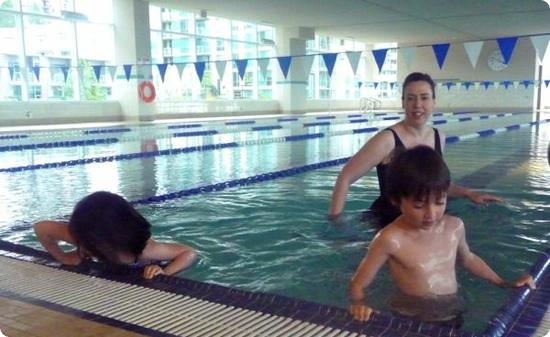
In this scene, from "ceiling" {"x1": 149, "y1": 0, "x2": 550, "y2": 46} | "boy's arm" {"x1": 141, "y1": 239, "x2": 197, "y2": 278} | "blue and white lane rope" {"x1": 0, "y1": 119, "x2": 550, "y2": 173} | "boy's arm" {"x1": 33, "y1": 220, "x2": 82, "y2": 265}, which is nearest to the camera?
"boy's arm" {"x1": 141, "y1": 239, "x2": 197, "y2": 278}

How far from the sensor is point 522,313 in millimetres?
2061

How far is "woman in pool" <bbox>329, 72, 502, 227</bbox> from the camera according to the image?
2.95 meters

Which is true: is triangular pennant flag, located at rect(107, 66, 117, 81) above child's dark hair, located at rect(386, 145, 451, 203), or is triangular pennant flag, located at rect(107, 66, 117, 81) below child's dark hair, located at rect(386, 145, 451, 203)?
above

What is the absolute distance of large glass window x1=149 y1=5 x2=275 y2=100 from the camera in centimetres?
2073

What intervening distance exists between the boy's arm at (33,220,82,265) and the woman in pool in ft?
4.89

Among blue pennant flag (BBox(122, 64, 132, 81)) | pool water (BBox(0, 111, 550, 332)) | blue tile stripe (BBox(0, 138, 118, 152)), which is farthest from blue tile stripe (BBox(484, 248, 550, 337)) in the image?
blue pennant flag (BBox(122, 64, 132, 81))

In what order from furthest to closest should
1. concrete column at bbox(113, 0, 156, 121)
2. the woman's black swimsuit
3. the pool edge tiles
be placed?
concrete column at bbox(113, 0, 156, 121) < the woman's black swimsuit < the pool edge tiles

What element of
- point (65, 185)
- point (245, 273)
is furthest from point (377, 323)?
point (65, 185)

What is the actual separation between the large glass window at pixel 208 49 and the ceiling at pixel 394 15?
94.9 inches

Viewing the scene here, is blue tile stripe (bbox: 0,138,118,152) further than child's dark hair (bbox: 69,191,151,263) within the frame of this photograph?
Yes

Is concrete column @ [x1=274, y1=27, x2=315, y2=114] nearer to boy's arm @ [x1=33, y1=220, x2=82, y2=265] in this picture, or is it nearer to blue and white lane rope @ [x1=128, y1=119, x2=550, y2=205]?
blue and white lane rope @ [x1=128, y1=119, x2=550, y2=205]

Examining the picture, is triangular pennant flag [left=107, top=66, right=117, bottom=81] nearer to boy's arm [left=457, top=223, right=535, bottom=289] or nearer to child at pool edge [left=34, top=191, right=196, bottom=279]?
child at pool edge [left=34, top=191, right=196, bottom=279]

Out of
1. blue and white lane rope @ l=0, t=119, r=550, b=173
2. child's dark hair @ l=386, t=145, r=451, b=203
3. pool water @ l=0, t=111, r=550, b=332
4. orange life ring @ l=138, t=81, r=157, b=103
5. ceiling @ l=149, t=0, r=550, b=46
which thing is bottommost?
pool water @ l=0, t=111, r=550, b=332

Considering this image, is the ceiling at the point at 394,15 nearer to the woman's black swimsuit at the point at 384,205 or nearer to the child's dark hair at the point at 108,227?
the woman's black swimsuit at the point at 384,205
